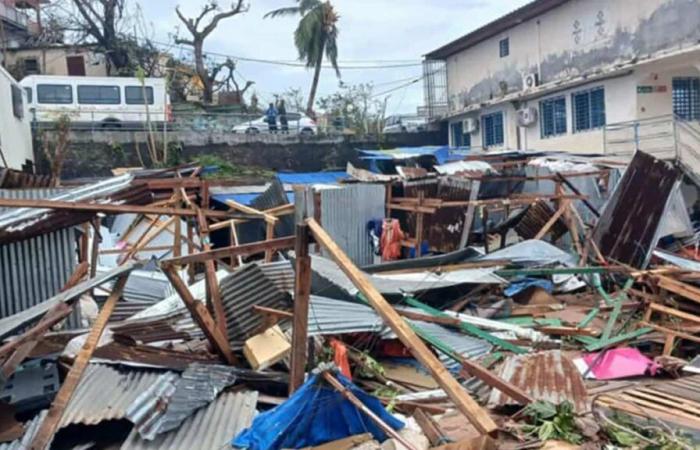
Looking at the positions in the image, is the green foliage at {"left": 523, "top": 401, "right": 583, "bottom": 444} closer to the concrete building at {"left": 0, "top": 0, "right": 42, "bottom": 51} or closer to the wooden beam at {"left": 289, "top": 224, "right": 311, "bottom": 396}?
the wooden beam at {"left": 289, "top": 224, "right": 311, "bottom": 396}

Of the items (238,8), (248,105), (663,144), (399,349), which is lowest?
(399,349)

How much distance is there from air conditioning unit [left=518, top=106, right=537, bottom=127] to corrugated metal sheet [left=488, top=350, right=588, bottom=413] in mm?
19285

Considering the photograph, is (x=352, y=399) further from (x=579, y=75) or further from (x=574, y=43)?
(x=574, y=43)

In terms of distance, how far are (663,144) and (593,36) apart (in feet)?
16.7

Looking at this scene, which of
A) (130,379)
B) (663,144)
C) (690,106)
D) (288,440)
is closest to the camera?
(288,440)

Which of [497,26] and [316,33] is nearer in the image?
[497,26]

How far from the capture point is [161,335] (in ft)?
21.7

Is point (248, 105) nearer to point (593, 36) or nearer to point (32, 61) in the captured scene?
point (32, 61)

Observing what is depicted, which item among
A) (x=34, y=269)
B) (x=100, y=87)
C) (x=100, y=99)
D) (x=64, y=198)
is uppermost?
(x=100, y=87)

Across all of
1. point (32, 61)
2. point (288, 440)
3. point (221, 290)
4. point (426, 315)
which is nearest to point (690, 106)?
point (426, 315)

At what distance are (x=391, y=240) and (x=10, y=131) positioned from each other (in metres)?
10.2

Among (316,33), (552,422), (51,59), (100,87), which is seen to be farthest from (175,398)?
Result: (51,59)

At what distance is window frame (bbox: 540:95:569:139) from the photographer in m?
22.5

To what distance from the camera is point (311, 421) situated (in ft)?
13.8
